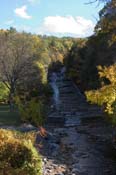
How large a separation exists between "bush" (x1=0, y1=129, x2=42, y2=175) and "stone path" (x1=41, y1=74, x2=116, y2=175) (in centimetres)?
498

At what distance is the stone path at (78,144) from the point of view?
66.3 ft

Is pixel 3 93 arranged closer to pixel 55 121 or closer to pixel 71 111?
pixel 71 111

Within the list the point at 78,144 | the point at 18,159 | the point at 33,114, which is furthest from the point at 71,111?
the point at 18,159

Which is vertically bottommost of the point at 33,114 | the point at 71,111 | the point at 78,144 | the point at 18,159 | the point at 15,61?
the point at 78,144

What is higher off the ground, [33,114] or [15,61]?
[15,61]

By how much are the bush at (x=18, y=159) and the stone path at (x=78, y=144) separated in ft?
16.3

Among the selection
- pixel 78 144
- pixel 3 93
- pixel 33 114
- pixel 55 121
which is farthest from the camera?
pixel 3 93

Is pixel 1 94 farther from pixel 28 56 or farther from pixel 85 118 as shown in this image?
pixel 85 118

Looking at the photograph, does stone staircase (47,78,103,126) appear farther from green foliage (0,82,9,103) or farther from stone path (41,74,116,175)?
green foliage (0,82,9,103)

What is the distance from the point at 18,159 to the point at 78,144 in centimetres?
1244

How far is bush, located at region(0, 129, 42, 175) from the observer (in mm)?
13422

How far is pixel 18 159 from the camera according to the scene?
45.5 ft

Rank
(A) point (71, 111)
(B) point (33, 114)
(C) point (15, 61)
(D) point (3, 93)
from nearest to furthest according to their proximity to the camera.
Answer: (B) point (33, 114), (C) point (15, 61), (A) point (71, 111), (D) point (3, 93)

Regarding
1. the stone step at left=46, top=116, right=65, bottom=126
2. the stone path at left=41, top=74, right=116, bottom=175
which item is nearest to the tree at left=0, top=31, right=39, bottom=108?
the stone path at left=41, top=74, right=116, bottom=175
